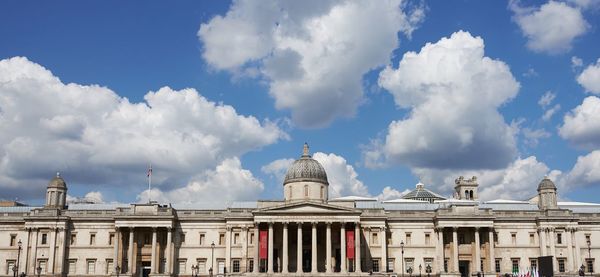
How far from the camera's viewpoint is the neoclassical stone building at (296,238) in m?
91.8

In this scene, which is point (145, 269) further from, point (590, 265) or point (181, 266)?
point (590, 265)

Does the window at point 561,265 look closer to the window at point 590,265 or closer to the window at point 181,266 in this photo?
the window at point 590,265

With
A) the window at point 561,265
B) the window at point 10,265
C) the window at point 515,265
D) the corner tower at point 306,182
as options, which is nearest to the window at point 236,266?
the corner tower at point 306,182

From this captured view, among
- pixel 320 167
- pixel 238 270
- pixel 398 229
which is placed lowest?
pixel 238 270

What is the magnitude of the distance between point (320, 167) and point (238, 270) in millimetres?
19189

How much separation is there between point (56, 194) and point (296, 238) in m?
36.2

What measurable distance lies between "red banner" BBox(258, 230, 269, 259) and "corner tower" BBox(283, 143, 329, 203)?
7.43 m

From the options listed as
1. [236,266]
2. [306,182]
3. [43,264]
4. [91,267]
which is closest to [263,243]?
[236,266]

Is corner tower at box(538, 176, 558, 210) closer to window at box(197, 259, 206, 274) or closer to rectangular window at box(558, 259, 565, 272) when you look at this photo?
rectangular window at box(558, 259, 565, 272)

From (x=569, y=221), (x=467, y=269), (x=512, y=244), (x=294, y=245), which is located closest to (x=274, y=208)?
(x=294, y=245)

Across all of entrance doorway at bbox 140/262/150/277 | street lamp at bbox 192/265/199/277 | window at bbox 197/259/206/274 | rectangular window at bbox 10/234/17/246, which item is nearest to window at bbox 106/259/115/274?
entrance doorway at bbox 140/262/150/277

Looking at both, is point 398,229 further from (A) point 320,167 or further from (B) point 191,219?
(B) point 191,219

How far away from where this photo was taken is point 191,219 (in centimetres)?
9531

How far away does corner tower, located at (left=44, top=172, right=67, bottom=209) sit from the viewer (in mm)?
95938
